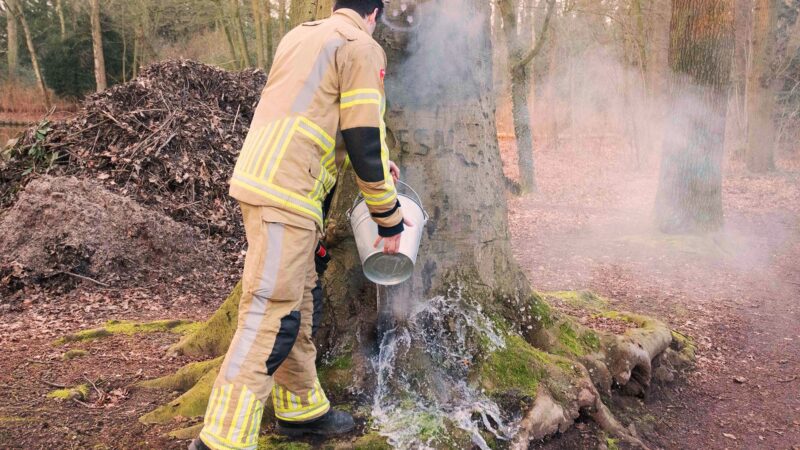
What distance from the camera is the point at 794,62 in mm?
18234

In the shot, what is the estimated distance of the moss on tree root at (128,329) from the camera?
4.46m

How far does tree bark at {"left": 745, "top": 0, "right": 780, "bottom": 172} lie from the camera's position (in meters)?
14.7

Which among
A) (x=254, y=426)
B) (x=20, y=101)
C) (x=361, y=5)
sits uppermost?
(x=20, y=101)

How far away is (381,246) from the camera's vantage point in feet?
8.77

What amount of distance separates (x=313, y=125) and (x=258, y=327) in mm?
807

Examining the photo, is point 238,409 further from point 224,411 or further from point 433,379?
point 433,379

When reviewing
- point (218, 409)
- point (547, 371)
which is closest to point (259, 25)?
point (547, 371)

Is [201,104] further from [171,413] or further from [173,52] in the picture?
[173,52]

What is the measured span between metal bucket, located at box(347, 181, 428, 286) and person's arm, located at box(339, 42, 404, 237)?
0.25 m

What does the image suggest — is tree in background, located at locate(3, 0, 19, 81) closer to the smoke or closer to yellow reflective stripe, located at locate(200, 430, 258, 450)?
the smoke

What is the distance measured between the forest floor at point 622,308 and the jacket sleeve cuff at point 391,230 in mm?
1253

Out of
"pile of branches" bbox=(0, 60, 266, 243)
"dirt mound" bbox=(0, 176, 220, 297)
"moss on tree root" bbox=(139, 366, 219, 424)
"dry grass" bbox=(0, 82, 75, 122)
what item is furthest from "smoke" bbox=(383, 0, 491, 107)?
"dry grass" bbox=(0, 82, 75, 122)

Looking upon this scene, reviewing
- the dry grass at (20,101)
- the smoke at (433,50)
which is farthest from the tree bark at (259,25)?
the smoke at (433,50)

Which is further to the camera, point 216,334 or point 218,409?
point 216,334
